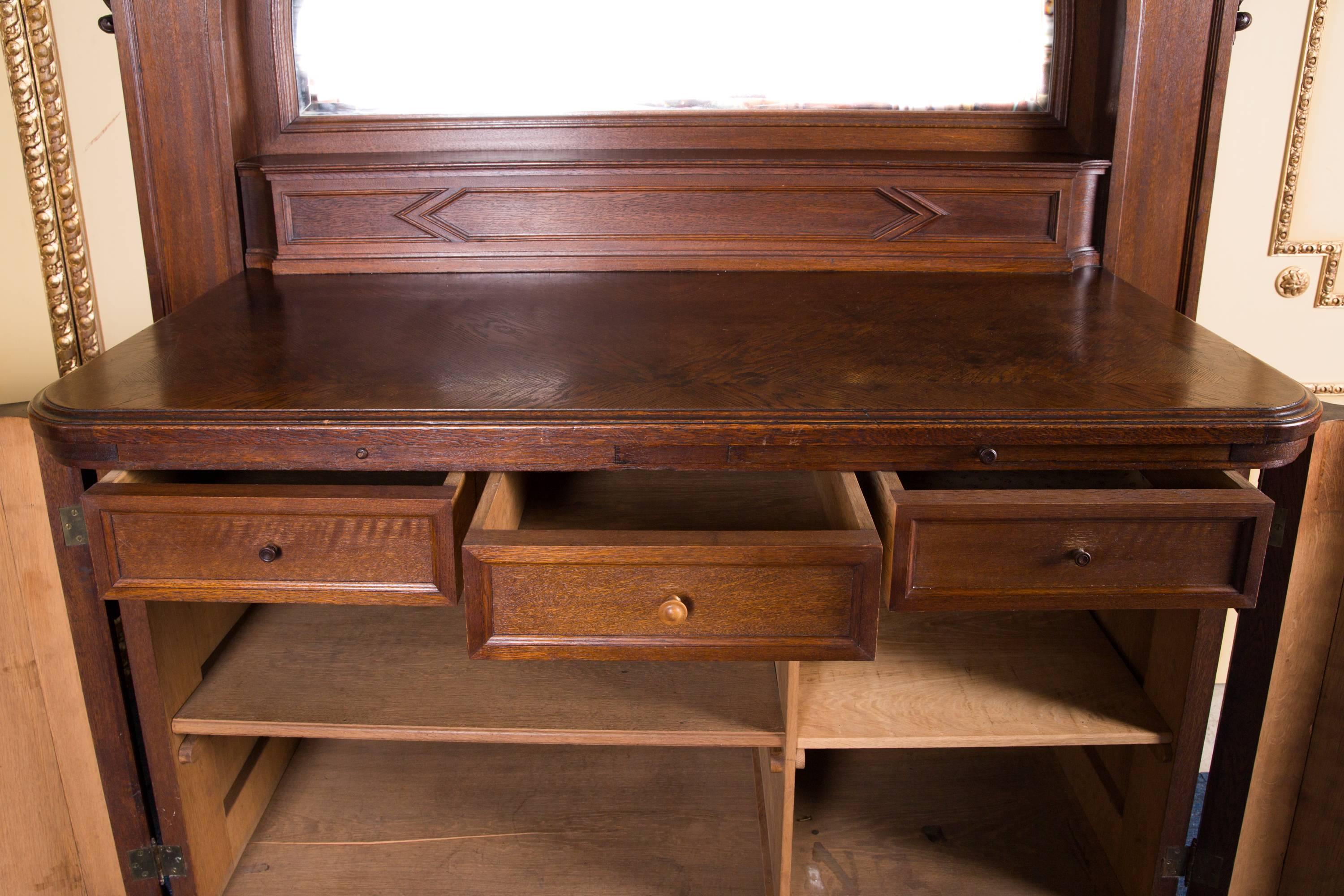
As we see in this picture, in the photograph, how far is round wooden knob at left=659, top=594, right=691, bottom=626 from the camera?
3.13 feet

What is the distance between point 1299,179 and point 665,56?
46.3 inches

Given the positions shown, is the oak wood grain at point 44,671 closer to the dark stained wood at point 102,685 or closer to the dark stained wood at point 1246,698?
the dark stained wood at point 102,685

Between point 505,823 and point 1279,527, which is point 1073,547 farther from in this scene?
point 505,823

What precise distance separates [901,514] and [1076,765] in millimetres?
826

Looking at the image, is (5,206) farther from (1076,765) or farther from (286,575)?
(1076,765)

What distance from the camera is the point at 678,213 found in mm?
1414

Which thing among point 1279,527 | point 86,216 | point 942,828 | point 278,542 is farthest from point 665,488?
point 86,216

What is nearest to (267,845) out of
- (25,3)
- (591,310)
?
(591,310)

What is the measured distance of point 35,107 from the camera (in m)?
1.68

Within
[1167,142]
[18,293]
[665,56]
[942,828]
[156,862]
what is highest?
[665,56]

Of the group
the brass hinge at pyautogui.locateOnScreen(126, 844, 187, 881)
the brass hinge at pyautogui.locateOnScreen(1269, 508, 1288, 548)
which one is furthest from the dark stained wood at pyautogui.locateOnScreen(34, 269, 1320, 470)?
the brass hinge at pyautogui.locateOnScreen(126, 844, 187, 881)

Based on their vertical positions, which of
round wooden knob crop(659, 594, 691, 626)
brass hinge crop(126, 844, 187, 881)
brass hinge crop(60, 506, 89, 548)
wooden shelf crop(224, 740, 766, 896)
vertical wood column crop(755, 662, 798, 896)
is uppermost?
brass hinge crop(60, 506, 89, 548)

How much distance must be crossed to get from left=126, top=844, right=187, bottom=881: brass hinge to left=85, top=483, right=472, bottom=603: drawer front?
1.36 feet

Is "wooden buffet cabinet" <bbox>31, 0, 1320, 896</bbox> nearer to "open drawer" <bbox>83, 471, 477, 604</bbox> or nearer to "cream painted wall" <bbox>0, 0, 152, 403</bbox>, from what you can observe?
"open drawer" <bbox>83, 471, 477, 604</bbox>
